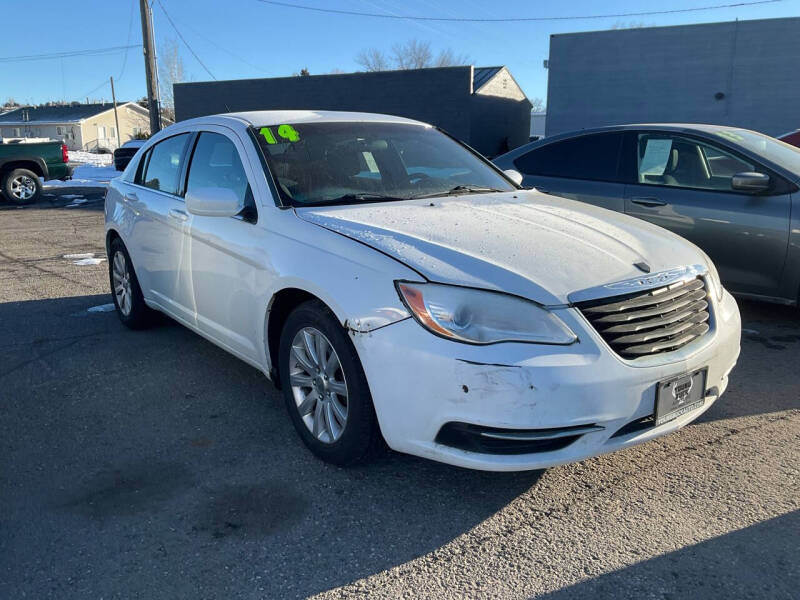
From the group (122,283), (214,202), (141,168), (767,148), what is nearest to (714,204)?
(767,148)

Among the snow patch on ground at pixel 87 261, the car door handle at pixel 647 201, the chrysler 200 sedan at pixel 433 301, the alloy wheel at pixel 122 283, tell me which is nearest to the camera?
the chrysler 200 sedan at pixel 433 301

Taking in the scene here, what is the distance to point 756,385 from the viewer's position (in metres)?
4.20

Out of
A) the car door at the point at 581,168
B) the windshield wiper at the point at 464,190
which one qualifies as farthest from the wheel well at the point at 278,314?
the car door at the point at 581,168

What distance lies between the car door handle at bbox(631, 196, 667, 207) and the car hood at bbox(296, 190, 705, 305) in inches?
73.5

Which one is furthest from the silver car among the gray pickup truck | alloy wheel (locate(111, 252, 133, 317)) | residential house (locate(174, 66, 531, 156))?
residential house (locate(174, 66, 531, 156))

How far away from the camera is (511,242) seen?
120 inches

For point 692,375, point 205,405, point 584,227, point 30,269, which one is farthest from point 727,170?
point 30,269

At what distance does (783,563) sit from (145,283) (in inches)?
169

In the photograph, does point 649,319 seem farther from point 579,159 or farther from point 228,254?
point 579,159

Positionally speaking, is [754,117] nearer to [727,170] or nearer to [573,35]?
[573,35]

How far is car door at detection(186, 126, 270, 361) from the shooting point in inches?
140

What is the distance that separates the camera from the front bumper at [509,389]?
252cm

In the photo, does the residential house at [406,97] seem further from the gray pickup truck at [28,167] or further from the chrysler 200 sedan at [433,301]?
the chrysler 200 sedan at [433,301]

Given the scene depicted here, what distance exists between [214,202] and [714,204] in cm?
378
